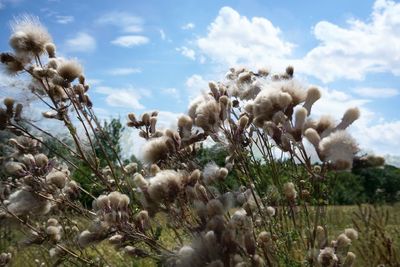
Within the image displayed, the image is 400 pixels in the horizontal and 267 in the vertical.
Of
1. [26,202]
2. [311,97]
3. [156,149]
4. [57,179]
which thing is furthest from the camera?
[26,202]

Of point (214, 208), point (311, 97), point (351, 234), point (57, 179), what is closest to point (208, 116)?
point (311, 97)

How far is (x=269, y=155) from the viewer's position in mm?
2871

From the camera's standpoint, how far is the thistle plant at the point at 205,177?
1844mm

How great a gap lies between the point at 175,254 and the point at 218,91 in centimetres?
130

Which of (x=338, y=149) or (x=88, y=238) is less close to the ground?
(x=338, y=149)

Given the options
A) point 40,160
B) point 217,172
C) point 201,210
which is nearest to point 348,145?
point 201,210

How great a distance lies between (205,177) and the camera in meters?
2.34

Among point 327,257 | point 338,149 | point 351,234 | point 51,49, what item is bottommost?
point 327,257

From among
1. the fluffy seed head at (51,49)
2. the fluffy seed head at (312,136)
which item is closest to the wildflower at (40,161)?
the fluffy seed head at (51,49)

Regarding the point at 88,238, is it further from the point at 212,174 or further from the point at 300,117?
the point at 300,117

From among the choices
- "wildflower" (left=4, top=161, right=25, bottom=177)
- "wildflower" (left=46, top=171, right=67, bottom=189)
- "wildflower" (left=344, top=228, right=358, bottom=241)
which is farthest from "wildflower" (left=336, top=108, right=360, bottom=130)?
"wildflower" (left=4, top=161, right=25, bottom=177)

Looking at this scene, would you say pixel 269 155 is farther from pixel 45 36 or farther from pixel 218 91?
pixel 45 36

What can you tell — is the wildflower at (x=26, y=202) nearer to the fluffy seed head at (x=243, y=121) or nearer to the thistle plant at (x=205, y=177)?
the thistle plant at (x=205, y=177)

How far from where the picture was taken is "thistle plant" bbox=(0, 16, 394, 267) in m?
1.84
